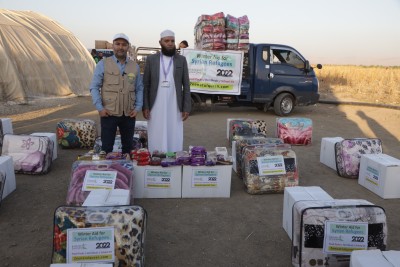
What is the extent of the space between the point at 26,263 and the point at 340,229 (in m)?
2.52

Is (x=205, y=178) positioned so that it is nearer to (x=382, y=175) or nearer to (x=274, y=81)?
(x=382, y=175)

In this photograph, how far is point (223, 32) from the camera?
973cm

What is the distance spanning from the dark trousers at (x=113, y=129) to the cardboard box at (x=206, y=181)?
989 mm

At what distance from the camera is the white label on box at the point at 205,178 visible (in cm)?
434

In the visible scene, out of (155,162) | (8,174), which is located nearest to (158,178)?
(155,162)

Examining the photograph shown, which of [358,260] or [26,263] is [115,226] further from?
[358,260]

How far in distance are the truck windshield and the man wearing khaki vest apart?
6.57 metres

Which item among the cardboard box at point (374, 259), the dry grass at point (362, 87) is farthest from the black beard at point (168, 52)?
the dry grass at point (362, 87)

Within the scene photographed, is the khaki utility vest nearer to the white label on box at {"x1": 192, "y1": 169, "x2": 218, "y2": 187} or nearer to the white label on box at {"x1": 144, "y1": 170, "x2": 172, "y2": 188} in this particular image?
the white label on box at {"x1": 144, "y1": 170, "x2": 172, "y2": 188}

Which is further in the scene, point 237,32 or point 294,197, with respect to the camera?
point 237,32

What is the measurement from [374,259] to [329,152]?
3725 mm

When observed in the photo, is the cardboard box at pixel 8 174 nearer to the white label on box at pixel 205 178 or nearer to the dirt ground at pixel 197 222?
the dirt ground at pixel 197 222

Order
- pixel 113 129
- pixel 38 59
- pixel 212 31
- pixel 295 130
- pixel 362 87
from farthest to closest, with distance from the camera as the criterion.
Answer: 1. pixel 362 87
2. pixel 38 59
3. pixel 212 31
4. pixel 295 130
5. pixel 113 129

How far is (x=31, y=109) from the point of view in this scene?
1134cm
